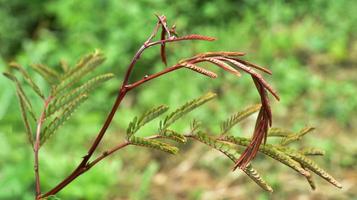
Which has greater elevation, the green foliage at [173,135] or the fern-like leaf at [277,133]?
the green foliage at [173,135]

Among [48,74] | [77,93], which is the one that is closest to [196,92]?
[48,74]

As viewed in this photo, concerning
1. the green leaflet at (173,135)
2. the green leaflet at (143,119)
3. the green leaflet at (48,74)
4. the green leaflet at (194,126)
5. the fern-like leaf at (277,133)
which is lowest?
the fern-like leaf at (277,133)

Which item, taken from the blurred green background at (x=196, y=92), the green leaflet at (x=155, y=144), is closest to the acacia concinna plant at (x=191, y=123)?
the green leaflet at (x=155, y=144)

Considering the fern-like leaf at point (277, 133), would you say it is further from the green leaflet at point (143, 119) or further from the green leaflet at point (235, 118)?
the green leaflet at point (143, 119)

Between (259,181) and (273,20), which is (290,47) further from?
(259,181)

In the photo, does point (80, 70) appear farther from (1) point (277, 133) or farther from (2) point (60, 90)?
(1) point (277, 133)

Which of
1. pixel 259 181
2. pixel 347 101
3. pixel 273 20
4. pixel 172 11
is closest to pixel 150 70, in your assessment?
pixel 172 11

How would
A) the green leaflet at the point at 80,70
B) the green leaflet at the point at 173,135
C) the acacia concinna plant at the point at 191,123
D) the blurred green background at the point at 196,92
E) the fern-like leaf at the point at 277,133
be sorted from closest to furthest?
the acacia concinna plant at the point at 191,123
the green leaflet at the point at 173,135
the fern-like leaf at the point at 277,133
the green leaflet at the point at 80,70
the blurred green background at the point at 196,92
